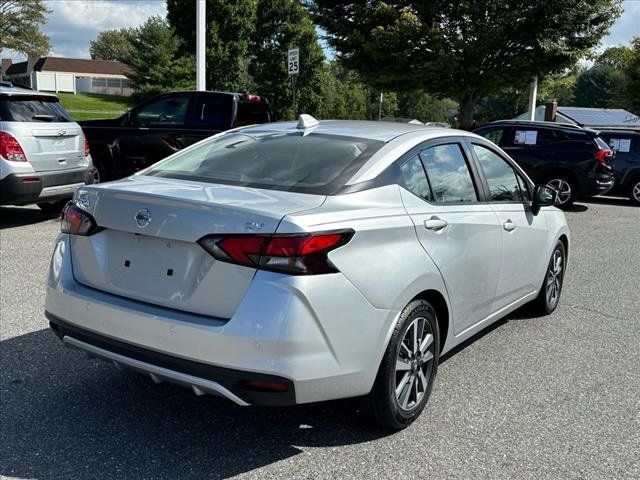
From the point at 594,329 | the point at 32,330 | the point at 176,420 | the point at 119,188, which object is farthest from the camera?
the point at 594,329

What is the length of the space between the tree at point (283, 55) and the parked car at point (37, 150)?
3361 cm

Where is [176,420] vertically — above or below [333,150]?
below

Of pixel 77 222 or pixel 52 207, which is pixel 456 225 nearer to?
pixel 77 222

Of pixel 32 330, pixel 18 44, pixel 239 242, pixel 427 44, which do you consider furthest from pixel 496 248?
pixel 18 44

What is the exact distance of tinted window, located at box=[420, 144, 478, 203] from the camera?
3.75 m

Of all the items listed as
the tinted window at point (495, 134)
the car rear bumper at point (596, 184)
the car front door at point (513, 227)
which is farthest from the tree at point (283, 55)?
the car front door at point (513, 227)

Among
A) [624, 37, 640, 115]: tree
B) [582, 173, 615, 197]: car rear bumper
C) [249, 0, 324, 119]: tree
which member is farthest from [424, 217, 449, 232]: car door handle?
[249, 0, 324, 119]: tree

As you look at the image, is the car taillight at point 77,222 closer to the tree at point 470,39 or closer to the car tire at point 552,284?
the car tire at point 552,284

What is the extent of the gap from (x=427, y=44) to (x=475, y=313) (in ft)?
53.5

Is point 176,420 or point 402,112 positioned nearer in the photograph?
point 176,420

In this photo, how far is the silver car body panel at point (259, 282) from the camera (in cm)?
270

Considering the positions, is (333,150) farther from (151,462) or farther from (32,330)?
(32,330)

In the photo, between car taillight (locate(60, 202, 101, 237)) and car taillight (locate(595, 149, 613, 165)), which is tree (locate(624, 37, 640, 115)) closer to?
car taillight (locate(595, 149, 613, 165))

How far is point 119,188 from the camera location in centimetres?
319
